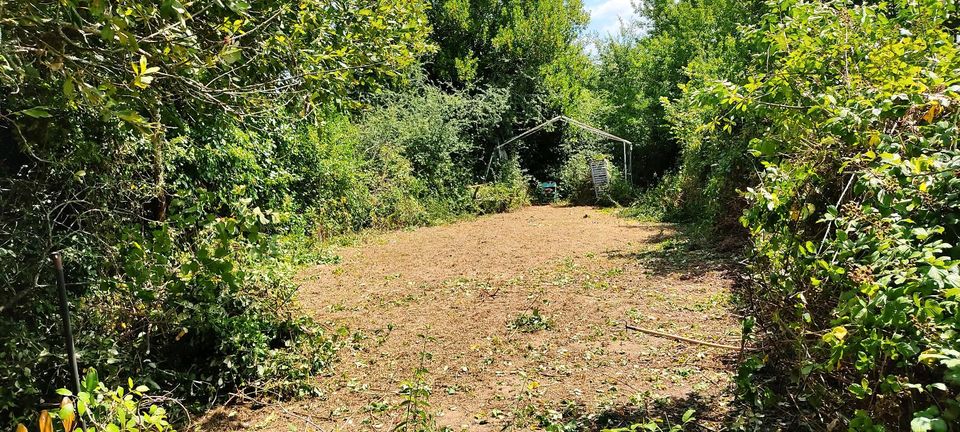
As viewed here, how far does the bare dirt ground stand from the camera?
366cm

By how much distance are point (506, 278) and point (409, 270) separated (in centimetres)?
166

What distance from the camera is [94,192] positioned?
3.66m

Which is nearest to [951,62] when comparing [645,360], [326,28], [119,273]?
[645,360]

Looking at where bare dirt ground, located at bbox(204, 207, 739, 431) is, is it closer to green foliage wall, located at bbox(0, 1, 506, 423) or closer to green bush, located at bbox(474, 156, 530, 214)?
green foliage wall, located at bbox(0, 1, 506, 423)

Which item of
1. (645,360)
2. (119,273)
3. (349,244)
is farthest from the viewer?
(349,244)

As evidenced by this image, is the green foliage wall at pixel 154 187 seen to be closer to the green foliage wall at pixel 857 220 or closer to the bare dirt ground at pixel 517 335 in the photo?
the bare dirt ground at pixel 517 335

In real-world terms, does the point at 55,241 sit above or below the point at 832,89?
below

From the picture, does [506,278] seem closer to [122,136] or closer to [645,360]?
[645,360]

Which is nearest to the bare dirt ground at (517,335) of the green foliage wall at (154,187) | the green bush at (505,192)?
the green foliage wall at (154,187)

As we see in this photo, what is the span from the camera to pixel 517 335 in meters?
5.12

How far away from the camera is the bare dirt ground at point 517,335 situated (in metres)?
3.66

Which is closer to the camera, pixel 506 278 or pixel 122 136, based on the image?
pixel 122 136

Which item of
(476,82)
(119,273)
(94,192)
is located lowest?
(119,273)

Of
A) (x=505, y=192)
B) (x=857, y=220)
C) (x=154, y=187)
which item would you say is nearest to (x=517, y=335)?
(x=154, y=187)
